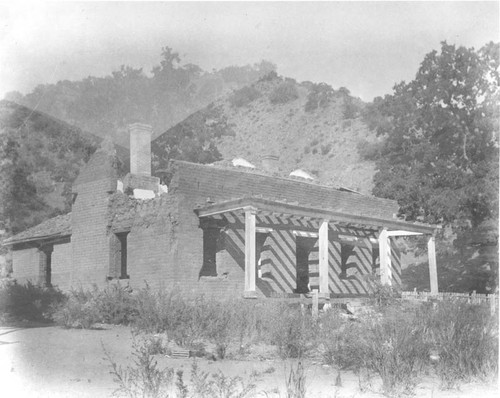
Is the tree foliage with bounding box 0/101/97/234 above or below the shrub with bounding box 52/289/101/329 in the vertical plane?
above

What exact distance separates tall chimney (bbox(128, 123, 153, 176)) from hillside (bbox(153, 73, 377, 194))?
2282cm

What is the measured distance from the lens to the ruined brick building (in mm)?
17516

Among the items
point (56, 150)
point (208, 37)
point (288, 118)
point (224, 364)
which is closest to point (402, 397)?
point (224, 364)

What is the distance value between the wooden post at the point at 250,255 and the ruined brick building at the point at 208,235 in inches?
1.1

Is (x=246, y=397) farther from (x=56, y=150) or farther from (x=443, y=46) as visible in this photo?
(x=56, y=150)

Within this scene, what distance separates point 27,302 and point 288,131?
187 feet

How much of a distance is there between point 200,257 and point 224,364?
8176 millimetres

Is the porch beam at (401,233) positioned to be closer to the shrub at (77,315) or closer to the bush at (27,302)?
the bush at (27,302)

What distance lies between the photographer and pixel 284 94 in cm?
7900

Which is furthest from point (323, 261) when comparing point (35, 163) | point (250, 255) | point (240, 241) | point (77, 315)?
point (35, 163)

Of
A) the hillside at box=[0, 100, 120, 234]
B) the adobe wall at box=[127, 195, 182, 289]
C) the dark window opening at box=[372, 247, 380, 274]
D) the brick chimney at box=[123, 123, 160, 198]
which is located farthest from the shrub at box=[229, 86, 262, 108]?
the adobe wall at box=[127, 195, 182, 289]

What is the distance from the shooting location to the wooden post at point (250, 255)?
626 inches

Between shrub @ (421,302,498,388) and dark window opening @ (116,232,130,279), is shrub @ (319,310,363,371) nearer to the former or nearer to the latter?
shrub @ (421,302,498,388)

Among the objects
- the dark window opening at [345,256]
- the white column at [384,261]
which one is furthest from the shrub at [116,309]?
the dark window opening at [345,256]
